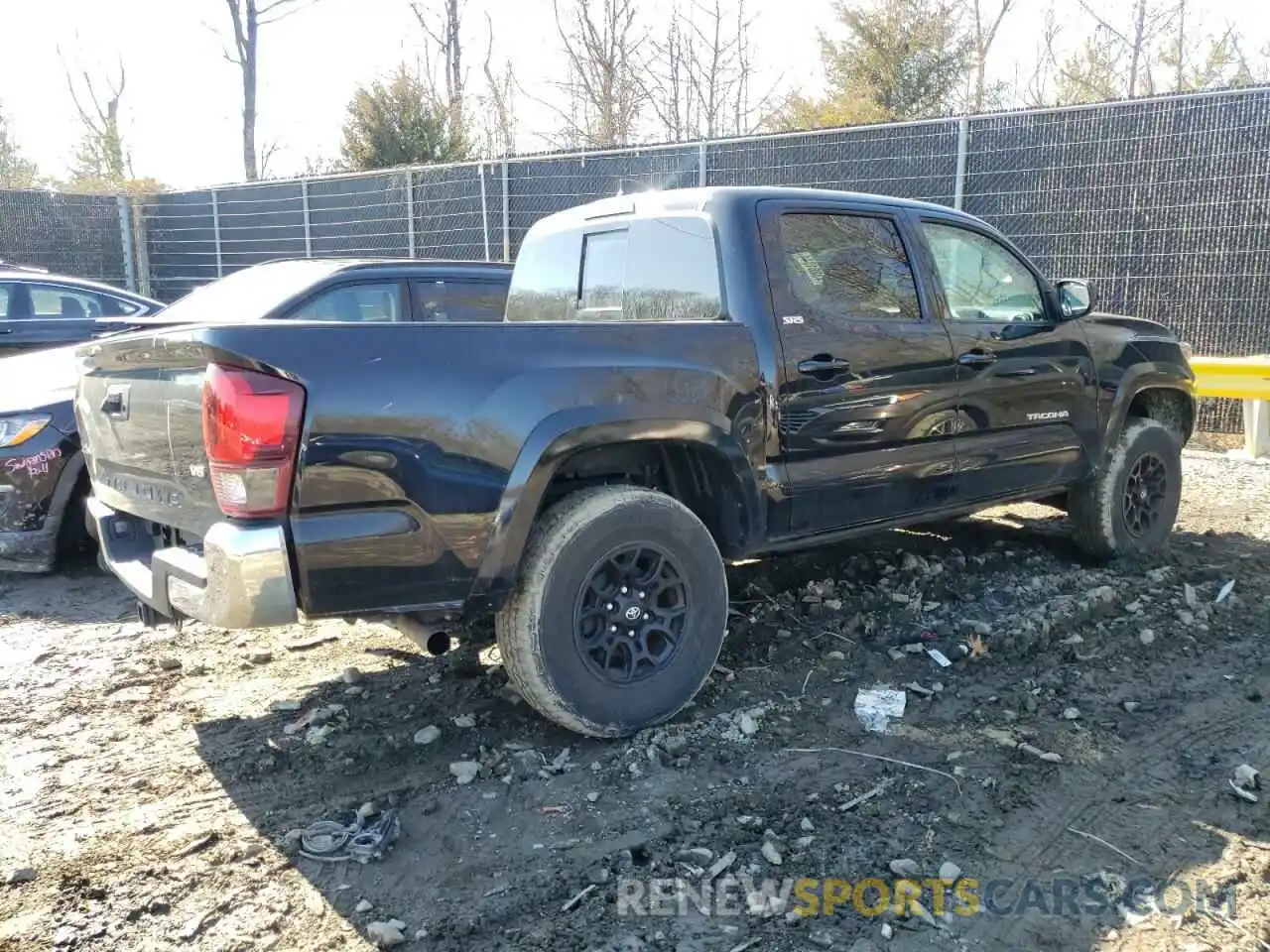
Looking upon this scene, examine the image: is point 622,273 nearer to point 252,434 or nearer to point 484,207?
point 252,434

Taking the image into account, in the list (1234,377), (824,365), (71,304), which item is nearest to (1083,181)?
(1234,377)

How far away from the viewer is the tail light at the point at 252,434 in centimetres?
277

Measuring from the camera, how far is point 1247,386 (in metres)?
7.89

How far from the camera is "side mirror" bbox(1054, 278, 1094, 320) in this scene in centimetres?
508

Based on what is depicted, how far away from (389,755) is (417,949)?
3.45ft

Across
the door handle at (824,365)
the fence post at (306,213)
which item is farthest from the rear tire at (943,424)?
the fence post at (306,213)

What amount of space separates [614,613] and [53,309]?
7.48 meters

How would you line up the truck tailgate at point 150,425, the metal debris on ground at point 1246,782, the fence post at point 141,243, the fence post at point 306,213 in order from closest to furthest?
the truck tailgate at point 150,425
the metal debris on ground at point 1246,782
the fence post at point 306,213
the fence post at point 141,243

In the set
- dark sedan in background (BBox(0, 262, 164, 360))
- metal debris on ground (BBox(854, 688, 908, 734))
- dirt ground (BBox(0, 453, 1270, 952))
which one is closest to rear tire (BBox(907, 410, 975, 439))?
dirt ground (BBox(0, 453, 1270, 952))

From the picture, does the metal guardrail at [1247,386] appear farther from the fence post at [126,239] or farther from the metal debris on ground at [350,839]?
the fence post at [126,239]

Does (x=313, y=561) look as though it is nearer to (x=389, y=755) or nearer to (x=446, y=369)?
(x=446, y=369)

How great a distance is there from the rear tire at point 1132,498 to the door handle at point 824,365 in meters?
2.20

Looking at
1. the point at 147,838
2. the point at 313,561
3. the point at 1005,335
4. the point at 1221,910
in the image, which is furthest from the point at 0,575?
the point at 1221,910

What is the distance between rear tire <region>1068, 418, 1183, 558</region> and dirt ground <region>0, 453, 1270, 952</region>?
0.53 m
